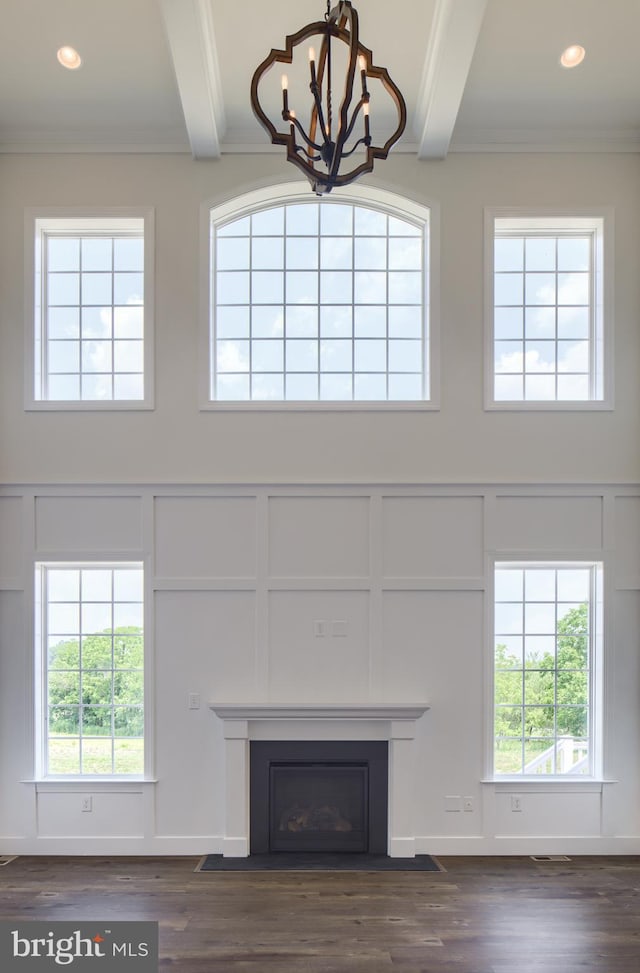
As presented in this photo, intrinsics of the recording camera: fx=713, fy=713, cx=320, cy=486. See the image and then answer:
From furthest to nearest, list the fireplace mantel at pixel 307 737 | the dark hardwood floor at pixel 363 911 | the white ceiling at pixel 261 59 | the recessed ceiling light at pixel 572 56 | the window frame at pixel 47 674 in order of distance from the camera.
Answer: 1. the window frame at pixel 47 674
2. the fireplace mantel at pixel 307 737
3. the recessed ceiling light at pixel 572 56
4. the white ceiling at pixel 261 59
5. the dark hardwood floor at pixel 363 911

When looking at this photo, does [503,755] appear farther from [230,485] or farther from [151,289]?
[151,289]

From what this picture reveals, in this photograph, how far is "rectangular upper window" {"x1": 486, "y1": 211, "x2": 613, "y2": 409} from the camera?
5.63 meters

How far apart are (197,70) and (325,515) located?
3173 millimetres

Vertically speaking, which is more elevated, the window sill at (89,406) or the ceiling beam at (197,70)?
the ceiling beam at (197,70)

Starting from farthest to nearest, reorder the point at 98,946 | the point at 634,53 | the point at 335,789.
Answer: the point at 335,789 < the point at 634,53 < the point at 98,946

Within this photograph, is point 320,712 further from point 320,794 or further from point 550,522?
point 550,522

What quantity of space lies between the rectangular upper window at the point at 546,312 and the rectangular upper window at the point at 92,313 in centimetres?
285

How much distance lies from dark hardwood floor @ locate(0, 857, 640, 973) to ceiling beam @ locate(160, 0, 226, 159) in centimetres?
521

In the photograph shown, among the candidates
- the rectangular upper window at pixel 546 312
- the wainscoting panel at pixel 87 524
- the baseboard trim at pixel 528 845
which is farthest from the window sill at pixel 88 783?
the rectangular upper window at pixel 546 312

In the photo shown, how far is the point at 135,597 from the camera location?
5508 millimetres

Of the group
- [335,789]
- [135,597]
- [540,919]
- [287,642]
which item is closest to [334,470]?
[287,642]

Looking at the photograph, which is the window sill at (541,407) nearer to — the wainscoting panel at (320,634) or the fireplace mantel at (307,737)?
the wainscoting panel at (320,634)

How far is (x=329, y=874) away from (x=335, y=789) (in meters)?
0.59

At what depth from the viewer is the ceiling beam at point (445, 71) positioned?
446 centimetres
